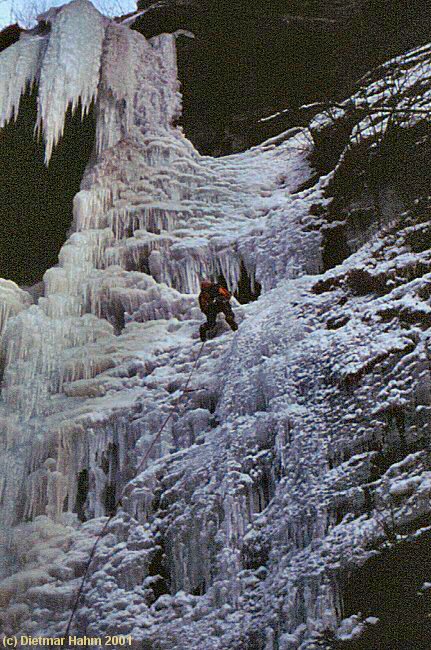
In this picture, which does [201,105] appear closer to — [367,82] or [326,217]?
[367,82]

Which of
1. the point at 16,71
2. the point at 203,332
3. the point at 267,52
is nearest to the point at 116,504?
the point at 203,332

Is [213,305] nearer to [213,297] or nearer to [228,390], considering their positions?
[213,297]

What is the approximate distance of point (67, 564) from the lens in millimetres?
4723

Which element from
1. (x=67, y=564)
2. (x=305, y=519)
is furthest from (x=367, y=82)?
(x=67, y=564)

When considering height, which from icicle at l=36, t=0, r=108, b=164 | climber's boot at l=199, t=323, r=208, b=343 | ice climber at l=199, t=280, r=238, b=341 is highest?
icicle at l=36, t=0, r=108, b=164

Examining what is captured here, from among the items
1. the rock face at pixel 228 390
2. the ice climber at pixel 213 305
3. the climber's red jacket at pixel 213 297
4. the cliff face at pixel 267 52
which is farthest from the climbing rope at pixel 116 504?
the cliff face at pixel 267 52

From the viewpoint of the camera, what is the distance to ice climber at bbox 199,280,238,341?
18.3ft

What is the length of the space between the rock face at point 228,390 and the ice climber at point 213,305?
0.10 m

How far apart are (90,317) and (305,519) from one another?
2377 mm

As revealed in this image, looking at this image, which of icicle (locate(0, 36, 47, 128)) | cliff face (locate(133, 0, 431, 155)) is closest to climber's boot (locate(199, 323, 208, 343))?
cliff face (locate(133, 0, 431, 155))

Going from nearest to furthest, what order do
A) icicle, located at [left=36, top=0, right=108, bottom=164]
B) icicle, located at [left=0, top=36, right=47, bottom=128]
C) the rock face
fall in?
the rock face → icicle, located at [left=36, top=0, right=108, bottom=164] → icicle, located at [left=0, top=36, right=47, bottom=128]

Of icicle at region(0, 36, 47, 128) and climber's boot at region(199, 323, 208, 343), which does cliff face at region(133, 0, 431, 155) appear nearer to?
icicle at region(0, 36, 47, 128)

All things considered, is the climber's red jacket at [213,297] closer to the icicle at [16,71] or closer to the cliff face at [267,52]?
the cliff face at [267,52]

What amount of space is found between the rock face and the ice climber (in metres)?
0.10
